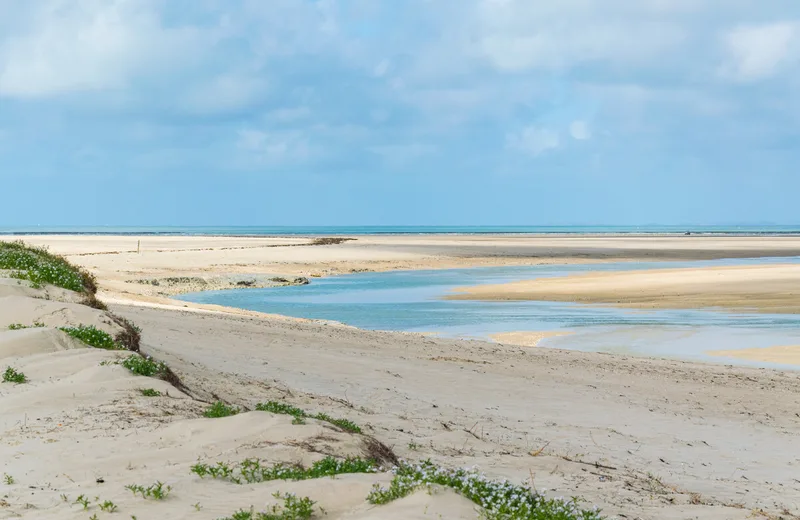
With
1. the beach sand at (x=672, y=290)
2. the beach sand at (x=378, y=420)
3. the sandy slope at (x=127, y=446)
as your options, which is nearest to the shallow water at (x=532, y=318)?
the beach sand at (x=672, y=290)

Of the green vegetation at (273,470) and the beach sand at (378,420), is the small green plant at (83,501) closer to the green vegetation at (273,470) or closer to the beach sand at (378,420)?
the beach sand at (378,420)

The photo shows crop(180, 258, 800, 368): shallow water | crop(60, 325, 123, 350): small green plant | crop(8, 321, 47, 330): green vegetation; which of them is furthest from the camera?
crop(180, 258, 800, 368): shallow water

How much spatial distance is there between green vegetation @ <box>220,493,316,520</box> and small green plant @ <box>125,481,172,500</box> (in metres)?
0.71

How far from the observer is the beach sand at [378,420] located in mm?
6969

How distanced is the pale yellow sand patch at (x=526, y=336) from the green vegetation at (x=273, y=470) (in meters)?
15.1

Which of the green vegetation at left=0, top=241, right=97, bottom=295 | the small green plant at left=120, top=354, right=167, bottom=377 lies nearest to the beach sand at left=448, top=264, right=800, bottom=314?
the green vegetation at left=0, top=241, right=97, bottom=295

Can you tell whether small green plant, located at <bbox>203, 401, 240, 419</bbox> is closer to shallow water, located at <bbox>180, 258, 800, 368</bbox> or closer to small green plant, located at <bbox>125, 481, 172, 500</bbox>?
small green plant, located at <bbox>125, 481, 172, 500</bbox>

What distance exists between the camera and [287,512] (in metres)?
6.03

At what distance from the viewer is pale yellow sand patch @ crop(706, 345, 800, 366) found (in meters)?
19.5

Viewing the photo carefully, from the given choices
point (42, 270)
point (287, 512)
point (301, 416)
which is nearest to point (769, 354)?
point (301, 416)

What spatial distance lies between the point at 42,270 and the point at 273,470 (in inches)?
470

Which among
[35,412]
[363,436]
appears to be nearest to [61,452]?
[35,412]

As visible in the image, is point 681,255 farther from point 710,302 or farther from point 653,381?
point 653,381

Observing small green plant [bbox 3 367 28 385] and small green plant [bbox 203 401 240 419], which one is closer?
small green plant [bbox 203 401 240 419]
